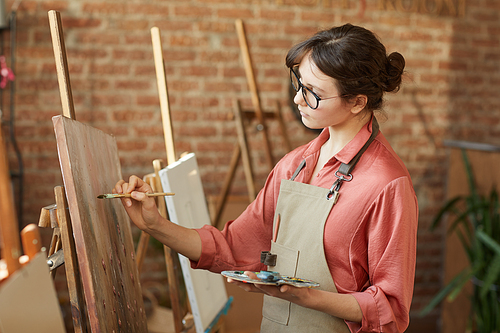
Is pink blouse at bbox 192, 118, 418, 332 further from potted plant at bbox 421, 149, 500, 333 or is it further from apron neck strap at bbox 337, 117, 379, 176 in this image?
potted plant at bbox 421, 149, 500, 333

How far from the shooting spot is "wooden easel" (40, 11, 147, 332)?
99 centimetres

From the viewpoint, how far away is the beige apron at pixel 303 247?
4.05 feet

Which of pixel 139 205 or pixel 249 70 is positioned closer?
pixel 139 205

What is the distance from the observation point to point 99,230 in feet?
3.77

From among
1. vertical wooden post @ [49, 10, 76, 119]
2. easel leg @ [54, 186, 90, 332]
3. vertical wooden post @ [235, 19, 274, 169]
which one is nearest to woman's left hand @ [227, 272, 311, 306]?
easel leg @ [54, 186, 90, 332]

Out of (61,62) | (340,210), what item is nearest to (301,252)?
(340,210)

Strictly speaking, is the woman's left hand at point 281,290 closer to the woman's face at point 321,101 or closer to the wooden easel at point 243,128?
Answer: the woman's face at point 321,101

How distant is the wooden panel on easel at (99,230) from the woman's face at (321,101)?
54 cm

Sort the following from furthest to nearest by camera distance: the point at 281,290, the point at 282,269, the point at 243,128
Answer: the point at 243,128 → the point at 282,269 → the point at 281,290

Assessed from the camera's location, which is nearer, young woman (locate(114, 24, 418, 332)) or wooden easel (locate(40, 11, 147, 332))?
wooden easel (locate(40, 11, 147, 332))

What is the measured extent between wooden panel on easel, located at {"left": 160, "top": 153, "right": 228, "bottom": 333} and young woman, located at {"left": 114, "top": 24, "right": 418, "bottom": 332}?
9.2 inches

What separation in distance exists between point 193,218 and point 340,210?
2.40ft

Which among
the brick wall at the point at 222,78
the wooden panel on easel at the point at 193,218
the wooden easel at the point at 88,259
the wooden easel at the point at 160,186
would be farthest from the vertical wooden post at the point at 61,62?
the brick wall at the point at 222,78

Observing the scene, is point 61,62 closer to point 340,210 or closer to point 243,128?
point 340,210
